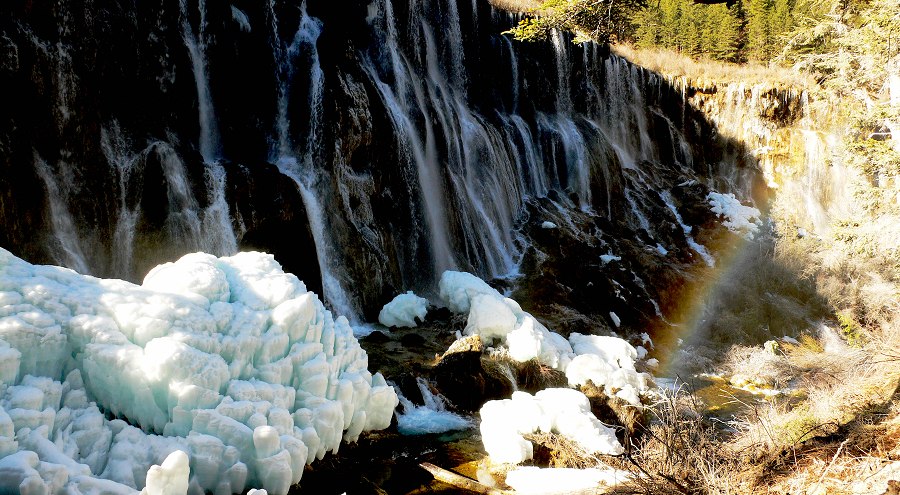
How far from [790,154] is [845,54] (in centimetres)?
2647

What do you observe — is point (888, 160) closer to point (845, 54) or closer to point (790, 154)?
point (845, 54)

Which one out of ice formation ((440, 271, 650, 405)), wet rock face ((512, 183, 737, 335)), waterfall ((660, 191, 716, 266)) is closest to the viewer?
ice formation ((440, 271, 650, 405))

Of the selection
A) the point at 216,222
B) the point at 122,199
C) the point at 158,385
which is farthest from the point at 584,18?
the point at 122,199

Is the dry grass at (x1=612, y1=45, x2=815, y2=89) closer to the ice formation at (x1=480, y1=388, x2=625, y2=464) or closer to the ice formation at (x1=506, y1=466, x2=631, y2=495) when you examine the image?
the ice formation at (x1=480, y1=388, x2=625, y2=464)

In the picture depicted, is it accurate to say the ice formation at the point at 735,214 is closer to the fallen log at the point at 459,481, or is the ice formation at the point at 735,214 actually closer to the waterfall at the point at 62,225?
the fallen log at the point at 459,481

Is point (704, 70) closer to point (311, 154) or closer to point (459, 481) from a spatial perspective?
point (311, 154)

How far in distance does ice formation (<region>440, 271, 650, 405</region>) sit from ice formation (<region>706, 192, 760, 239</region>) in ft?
56.3

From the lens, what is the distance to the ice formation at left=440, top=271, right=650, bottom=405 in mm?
12336

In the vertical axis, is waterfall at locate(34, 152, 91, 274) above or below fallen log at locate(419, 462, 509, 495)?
above

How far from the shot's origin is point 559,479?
299 inches

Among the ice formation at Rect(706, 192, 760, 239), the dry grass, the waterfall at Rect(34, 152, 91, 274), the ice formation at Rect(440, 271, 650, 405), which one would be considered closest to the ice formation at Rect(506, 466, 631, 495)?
the ice formation at Rect(440, 271, 650, 405)

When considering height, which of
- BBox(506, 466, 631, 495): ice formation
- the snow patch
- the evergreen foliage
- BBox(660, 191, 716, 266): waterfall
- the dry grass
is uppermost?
the evergreen foliage

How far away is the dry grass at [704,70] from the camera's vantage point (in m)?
40.4

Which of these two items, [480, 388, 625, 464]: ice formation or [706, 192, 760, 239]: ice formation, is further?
[706, 192, 760, 239]: ice formation
